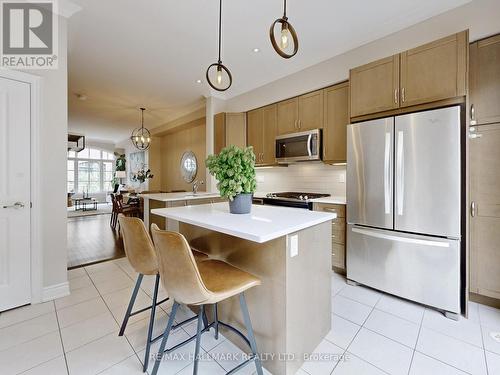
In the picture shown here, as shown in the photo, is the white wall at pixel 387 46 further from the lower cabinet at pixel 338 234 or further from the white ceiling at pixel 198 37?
the lower cabinet at pixel 338 234

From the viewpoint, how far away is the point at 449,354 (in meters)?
1.63

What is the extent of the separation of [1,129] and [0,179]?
0.46 meters

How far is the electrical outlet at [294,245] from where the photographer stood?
137 centimetres

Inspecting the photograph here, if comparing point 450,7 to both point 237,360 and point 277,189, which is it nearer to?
point 277,189

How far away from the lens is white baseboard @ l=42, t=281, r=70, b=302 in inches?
93.0

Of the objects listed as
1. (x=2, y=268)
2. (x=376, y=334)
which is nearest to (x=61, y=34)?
(x=2, y=268)

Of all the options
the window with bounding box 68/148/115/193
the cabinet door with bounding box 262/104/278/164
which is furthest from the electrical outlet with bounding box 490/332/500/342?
the window with bounding box 68/148/115/193

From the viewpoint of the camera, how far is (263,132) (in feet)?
13.6

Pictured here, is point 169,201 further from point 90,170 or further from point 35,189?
point 90,170

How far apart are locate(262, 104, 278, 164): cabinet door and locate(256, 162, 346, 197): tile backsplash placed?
0.40 metres

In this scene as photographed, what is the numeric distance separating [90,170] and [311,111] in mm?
11385

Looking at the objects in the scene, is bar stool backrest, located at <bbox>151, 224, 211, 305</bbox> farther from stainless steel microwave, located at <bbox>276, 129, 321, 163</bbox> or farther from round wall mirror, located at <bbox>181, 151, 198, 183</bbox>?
round wall mirror, located at <bbox>181, 151, 198, 183</bbox>

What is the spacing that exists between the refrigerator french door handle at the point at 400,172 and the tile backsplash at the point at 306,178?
117 cm

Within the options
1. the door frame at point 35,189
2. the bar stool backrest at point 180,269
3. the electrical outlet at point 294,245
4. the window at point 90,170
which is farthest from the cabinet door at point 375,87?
the window at point 90,170
